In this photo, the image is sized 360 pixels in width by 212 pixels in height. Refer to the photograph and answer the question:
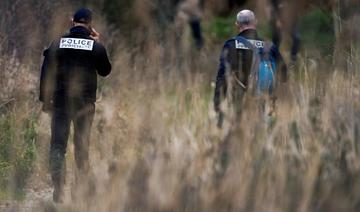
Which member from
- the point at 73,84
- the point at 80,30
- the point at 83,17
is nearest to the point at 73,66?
the point at 73,84

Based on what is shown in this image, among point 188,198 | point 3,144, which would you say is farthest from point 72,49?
point 188,198

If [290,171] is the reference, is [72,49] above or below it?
above

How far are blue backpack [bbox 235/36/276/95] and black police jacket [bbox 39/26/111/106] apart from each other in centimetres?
129

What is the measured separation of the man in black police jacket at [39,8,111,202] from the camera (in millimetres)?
9461

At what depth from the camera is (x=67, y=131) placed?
31.4 feet

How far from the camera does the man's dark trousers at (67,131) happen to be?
9500mm

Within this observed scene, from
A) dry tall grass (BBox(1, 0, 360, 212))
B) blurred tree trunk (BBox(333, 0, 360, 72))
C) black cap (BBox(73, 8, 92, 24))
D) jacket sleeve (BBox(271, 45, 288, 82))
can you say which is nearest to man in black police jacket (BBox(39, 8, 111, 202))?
black cap (BBox(73, 8, 92, 24))

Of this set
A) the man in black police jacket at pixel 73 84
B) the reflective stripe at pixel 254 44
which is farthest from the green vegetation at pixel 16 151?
the reflective stripe at pixel 254 44

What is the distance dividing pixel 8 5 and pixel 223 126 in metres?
7.30

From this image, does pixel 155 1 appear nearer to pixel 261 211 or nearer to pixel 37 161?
pixel 37 161

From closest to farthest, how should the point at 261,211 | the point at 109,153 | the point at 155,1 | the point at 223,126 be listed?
the point at 261,211 → the point at 223,126 → the point at 109,153 → the point at 155,1

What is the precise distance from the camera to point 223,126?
7.38 meters

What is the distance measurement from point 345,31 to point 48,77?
11.1 feet

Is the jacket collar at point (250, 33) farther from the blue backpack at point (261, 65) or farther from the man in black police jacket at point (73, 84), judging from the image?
the man in black police jacket at point (73, 84)
